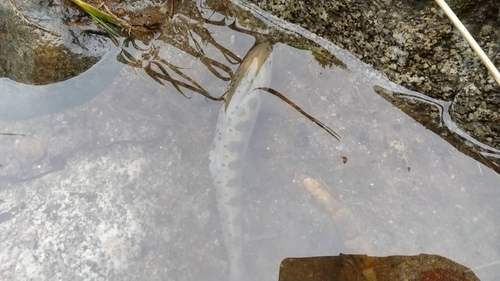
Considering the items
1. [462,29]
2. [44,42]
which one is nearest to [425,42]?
[462,29]

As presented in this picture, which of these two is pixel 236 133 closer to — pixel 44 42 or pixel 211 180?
pixel 211 180

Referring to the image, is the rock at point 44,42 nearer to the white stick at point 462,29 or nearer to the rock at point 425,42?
the rock at point 425,42

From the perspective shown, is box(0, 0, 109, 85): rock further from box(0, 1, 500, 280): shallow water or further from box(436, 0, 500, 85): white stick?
box(436, 0, 500, 85): white stick

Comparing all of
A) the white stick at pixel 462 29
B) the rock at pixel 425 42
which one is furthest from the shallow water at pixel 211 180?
the white stick at pixel 462 29

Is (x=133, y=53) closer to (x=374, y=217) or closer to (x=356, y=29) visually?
(x=356, y=29)

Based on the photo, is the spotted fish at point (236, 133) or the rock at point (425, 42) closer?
the rock at point (425, 42)

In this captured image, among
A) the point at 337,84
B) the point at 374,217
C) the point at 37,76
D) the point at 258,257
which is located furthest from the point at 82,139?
the point at 374,217
